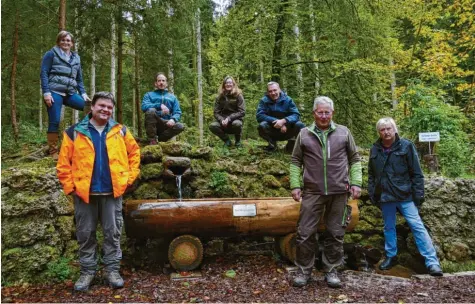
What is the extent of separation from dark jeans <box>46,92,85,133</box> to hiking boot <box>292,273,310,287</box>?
411cm

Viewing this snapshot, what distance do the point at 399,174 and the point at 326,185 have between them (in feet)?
4.62

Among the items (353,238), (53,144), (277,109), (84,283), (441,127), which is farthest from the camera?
(441,127)

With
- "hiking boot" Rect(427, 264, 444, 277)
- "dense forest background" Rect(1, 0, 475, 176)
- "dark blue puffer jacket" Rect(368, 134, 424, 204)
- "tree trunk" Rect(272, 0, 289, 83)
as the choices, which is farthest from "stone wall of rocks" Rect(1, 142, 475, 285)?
"tree trunk" Rect(272, 0, 289, 83)

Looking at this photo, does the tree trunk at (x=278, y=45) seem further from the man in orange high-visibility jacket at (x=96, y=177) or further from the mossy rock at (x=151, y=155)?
the man in orange high-visibility jacket at (x=96, y=177)

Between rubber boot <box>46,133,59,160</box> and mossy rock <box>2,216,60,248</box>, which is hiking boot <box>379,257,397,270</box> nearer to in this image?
mossy rock <box>2,216,60,248</box>

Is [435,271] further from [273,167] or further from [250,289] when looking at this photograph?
[273,167]

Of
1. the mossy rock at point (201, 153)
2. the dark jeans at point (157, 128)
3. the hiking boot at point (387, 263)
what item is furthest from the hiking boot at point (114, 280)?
the hiking boot at point (387, 263)

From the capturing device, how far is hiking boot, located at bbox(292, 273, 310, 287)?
3.91 metres

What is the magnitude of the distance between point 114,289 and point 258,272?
5.94 feet

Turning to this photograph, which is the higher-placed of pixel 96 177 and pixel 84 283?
pixel 96 177

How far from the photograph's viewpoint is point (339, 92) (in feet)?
29.5

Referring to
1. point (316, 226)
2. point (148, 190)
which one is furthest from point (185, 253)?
point (316, 226)

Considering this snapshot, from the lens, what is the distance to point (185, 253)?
452 cm

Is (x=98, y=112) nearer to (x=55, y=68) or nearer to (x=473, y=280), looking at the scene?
(x=55, y=68)
